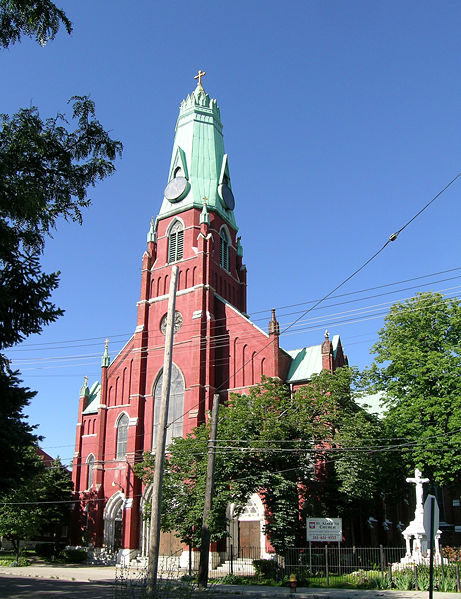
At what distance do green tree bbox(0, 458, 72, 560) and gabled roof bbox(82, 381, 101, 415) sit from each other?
16.5 ft

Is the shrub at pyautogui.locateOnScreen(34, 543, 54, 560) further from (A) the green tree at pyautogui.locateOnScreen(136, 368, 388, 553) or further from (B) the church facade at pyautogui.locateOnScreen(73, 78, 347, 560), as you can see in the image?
(A) the green tree at pyautogui.locateOnScreen(136, 368, 388, 553)

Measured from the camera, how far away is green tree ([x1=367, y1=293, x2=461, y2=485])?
→ 27344 mm

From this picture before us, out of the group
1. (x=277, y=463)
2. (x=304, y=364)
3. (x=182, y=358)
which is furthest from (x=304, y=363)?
(x=277, y=463)

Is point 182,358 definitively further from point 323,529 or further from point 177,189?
point 323,529

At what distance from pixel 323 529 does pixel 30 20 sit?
22.5 meters

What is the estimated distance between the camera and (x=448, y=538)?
42312 millimetres

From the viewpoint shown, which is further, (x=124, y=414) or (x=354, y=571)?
(x=124, y=414)

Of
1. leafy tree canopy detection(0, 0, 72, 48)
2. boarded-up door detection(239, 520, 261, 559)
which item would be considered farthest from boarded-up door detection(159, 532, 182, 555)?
leafy tree canopy detection(0, 0, 72, 48)

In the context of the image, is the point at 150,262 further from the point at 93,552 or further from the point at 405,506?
the point at 405,506

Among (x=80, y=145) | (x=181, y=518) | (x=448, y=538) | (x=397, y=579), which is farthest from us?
(x=448, y=538)

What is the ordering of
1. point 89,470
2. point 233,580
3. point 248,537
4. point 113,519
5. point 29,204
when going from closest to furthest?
point 29,204 → point 233,580 → point 248,537 → point 113,519 → point 89,470

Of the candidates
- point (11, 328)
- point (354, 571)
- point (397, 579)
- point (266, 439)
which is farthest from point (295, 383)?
point (11, 328)

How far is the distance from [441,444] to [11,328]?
69.2 ft

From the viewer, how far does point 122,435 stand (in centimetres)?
4312
